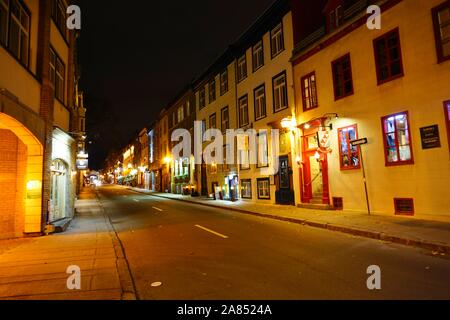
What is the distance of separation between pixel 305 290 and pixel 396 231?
18.3 feet

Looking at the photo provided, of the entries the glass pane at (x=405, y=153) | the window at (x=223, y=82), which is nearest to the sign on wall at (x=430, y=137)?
the glass pane at (x=405, y=153)

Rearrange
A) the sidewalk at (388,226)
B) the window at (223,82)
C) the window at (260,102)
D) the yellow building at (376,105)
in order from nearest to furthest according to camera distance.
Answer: the sidewalk at (388,226) < the yellow building at (376,105) < the window at (260,102) < the window at (223,82)

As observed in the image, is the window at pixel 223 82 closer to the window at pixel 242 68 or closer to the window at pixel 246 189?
the window at pixel 242 68

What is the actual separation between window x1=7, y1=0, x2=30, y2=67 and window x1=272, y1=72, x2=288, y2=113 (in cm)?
1300

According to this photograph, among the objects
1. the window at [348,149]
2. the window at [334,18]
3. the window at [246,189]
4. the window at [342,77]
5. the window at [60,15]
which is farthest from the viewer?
the window at [246,189]

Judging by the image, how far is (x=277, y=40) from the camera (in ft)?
64.7

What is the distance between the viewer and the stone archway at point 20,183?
10.7 meters

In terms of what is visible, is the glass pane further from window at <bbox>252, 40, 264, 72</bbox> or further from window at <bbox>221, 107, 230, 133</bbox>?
window at <bbox>221, 107, 230, 133</bbox>

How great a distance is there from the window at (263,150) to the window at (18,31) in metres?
13.8

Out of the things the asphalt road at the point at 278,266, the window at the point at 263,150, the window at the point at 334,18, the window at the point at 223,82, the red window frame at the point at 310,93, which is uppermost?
the window at the point at 223,82

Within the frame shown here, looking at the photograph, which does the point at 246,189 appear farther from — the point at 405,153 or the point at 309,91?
the point at 405,153
